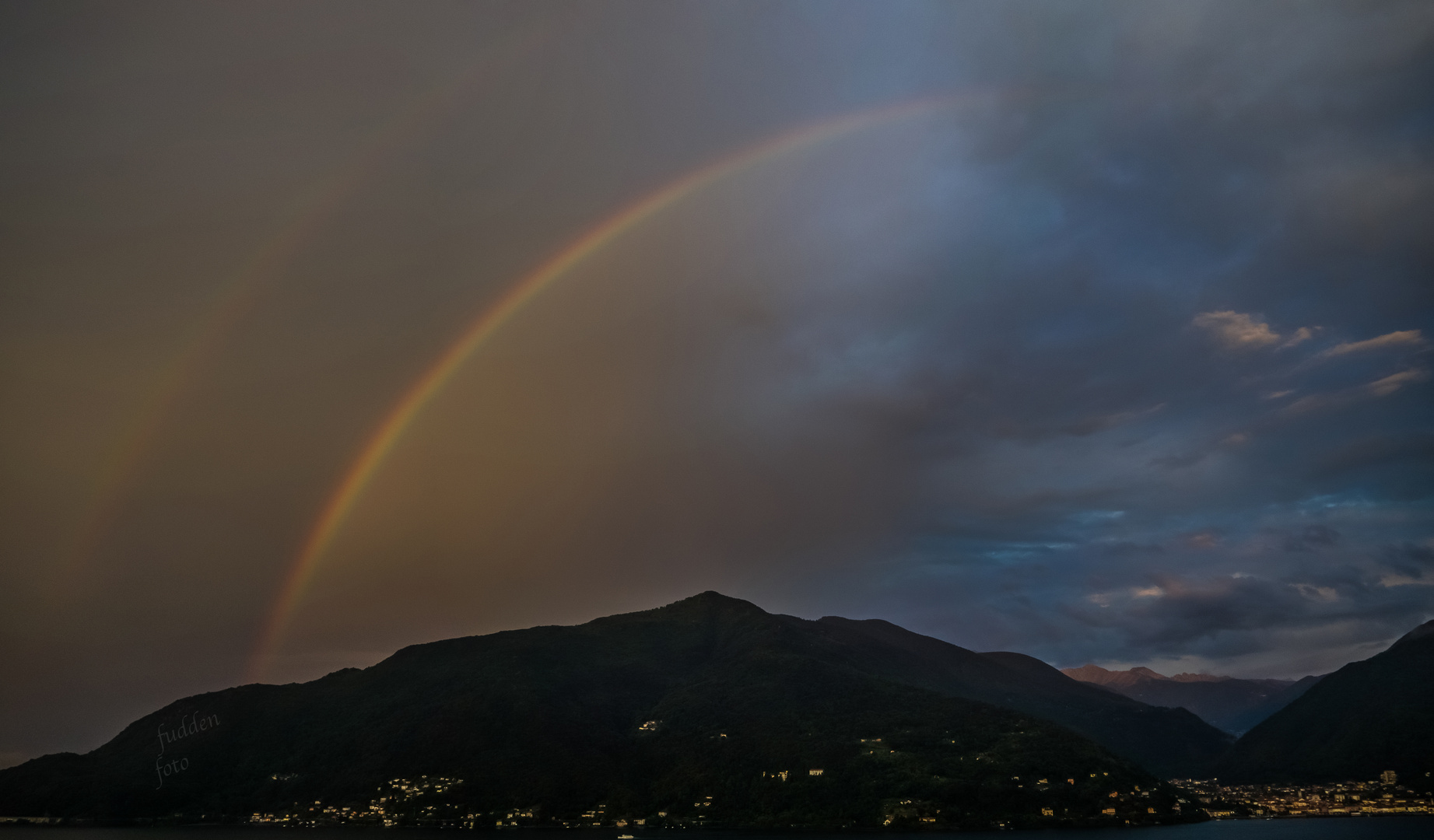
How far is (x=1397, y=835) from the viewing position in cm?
18638

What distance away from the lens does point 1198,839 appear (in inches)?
7731

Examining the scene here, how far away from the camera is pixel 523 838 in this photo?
198 m

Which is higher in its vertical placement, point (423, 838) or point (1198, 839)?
point (423, 838)

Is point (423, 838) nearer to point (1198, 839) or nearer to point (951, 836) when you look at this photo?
point (951, 836)

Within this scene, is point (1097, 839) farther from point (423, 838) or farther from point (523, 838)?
point (423, 838)

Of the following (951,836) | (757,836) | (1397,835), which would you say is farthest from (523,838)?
(1397,835)

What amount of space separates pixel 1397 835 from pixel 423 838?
8437 inches

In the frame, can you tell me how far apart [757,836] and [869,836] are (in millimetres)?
25419

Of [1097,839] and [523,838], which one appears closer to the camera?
[1097,839]

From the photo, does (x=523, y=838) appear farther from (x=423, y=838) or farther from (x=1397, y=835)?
(x=1397, y=835)

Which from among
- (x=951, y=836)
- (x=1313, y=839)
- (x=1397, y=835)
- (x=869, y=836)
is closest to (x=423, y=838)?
(x=869, y=836)

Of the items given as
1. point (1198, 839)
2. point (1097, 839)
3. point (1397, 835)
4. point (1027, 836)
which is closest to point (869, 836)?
point (1027, 836)

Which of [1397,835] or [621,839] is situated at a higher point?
[621,839]

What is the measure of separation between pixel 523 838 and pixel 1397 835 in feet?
627
